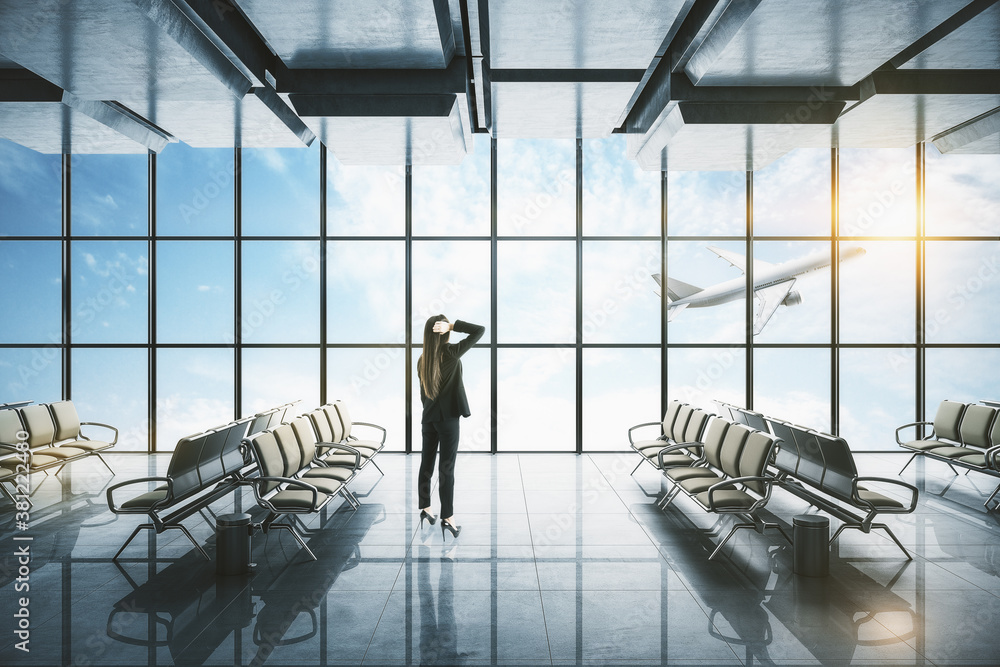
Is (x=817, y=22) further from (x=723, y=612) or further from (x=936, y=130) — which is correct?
(x=723, y=612)

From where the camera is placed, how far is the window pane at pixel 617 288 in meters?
7.26

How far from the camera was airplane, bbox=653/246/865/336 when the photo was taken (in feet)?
24.1

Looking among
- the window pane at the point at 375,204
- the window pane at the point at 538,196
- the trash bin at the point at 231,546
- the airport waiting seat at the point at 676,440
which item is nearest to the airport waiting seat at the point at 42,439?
the trash bin at the point at 231,546

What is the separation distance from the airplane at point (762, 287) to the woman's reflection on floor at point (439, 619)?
525 cm

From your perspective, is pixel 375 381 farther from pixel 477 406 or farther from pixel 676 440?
pixel 676 440

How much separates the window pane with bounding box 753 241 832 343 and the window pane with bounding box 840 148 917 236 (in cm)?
59

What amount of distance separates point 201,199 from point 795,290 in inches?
344

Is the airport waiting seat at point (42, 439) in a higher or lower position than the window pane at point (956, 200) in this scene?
lower

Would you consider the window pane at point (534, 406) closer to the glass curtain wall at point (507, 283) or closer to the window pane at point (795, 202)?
the glass curtain wall at point (507, 283)

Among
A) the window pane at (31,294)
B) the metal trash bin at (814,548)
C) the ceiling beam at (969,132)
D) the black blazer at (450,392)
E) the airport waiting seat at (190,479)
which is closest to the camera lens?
the metal trash bin at (814,548)

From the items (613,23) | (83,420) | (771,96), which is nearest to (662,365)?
(771,96)

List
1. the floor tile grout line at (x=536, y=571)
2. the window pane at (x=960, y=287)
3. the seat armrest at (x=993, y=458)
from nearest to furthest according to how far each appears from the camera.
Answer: the floor tile grout line at (x=536, y=571), the seat armrest at (x=993, y=458), the window pane at (x=960, y=287)

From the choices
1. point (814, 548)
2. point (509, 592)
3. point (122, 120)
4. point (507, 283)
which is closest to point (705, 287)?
point (507, 283)

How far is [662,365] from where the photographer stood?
7.42 meters
